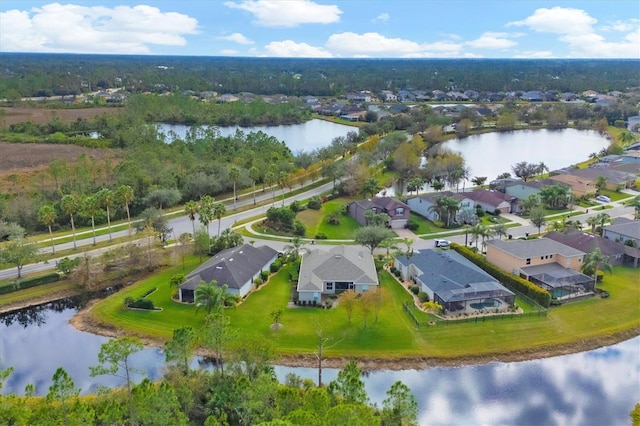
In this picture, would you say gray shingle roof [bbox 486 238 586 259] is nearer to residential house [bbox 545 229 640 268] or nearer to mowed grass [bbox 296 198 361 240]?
residential house [bbox 545 229 640 268]

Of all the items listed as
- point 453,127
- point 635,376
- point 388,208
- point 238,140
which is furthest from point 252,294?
point 453,127

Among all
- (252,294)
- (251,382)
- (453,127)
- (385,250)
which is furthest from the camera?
(453,127)

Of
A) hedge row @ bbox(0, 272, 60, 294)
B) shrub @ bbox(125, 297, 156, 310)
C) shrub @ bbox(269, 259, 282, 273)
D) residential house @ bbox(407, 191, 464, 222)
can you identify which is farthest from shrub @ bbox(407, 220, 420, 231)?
hedge row @ bbox(0, 272, 60, 294)

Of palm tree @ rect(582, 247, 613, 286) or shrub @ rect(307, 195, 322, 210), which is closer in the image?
palm tree @ rect(582, 247, 613, 286)

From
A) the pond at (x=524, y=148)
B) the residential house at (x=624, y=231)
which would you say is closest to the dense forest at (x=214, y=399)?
the residential house at (x=624, y=231)

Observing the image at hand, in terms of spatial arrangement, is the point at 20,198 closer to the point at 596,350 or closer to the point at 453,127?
the point at 596,350

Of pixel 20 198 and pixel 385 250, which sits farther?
pixel 20 198

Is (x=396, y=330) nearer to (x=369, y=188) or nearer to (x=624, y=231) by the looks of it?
(x=624, y=231)
